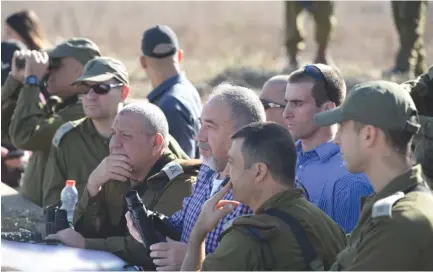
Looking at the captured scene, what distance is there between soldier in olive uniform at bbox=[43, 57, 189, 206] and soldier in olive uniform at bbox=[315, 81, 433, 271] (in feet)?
9.88

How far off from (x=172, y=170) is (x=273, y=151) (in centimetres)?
155

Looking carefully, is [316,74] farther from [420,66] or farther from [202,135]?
[420,66]

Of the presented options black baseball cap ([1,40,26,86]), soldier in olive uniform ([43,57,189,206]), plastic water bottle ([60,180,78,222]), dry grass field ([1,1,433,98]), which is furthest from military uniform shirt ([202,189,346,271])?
dry grass field ([1,1,433,98])

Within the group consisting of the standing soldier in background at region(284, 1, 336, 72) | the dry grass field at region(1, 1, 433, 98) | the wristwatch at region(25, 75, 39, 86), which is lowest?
the dry grass field at region(1, 1, 433, 98)

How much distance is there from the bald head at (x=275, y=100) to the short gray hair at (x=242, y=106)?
0.97 metres

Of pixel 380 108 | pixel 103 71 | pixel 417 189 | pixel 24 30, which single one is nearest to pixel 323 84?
pixel 380 108

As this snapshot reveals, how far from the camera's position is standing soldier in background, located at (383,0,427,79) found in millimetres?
12883

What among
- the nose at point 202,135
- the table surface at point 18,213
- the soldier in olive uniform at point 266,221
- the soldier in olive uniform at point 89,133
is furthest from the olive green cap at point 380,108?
the soldier in olive uniform at point 89,133

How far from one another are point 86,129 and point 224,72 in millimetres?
7856

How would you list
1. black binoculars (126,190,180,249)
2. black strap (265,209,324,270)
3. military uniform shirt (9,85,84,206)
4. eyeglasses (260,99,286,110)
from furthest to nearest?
military uniform shirt (9,85,84,206), eyeglasses (260,99,286,110), black binoculars (126,190,180,249), black strap (265,209,324,270)

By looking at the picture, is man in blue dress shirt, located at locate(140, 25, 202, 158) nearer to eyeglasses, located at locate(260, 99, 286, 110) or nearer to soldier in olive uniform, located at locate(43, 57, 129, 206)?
soldier in olive uniform, located at locate(43, 57, 129, 206)

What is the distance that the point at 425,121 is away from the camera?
520 cm

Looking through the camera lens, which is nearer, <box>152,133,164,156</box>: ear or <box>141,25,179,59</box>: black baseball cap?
<box>152,133,164,156</box>: ear

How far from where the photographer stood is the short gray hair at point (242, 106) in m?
5.05
